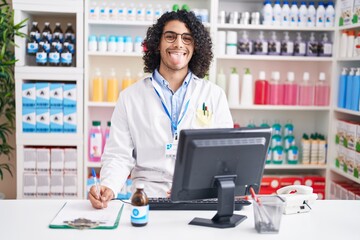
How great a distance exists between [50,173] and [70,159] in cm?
19

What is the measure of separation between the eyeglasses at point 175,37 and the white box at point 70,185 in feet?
5.70

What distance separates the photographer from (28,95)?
3580mm

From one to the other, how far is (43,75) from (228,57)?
147cm

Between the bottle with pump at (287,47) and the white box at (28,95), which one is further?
the bottle with pump at (287,47)

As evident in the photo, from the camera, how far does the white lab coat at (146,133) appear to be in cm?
223

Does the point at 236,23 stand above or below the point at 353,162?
above

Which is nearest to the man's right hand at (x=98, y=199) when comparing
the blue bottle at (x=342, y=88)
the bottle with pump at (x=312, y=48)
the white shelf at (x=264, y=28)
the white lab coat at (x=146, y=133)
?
the white lab coat at (x=146, y=133)

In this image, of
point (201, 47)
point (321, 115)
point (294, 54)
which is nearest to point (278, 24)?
point (294, 54)

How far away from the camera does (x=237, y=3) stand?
3.99 meters

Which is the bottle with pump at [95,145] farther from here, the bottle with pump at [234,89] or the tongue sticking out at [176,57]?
the tongue sticking out at [176,57]

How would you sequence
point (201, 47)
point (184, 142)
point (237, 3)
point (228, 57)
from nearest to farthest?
point (184, 142), point (201, 47), point (228, 57), point (237, 3)

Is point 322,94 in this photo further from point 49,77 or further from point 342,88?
point 49,77

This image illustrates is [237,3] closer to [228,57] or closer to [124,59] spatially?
[228,57]

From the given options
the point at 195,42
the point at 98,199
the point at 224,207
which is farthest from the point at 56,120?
the point at 224,207
